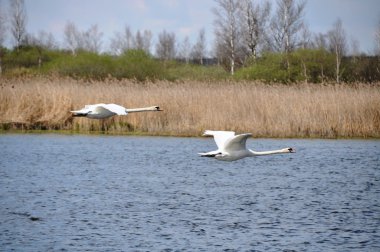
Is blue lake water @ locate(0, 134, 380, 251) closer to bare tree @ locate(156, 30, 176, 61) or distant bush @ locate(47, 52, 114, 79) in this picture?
distant bush @ locate(47, 52, 114, 79)

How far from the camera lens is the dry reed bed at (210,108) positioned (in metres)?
23.9

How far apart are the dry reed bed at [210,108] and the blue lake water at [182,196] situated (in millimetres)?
486

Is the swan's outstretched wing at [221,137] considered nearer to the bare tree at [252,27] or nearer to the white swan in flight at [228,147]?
the white swan in flight at [228,147]

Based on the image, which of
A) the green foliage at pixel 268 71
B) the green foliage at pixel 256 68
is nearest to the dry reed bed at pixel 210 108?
the green foliage at pixel 256 68

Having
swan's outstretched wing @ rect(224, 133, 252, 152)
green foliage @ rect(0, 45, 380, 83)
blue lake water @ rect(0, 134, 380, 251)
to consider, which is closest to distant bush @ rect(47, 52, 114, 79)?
green foliage @ rect(0, 45, 380, 83)

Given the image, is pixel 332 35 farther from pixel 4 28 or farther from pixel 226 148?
pixel 226 148

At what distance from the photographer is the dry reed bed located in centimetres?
2391

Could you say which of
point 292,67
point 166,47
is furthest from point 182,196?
point 166,47

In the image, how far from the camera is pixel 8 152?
893 inches

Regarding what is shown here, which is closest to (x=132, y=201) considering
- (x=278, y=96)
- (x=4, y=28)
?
(x=278, y=96)

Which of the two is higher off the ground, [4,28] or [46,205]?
[4,28]

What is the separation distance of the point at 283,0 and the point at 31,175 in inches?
1371

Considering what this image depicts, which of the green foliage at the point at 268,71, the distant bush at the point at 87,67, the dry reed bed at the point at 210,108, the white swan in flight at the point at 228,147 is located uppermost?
the distant bush at the point at 87,67

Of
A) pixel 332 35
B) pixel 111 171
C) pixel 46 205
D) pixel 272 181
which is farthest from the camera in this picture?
pixel 332 35
